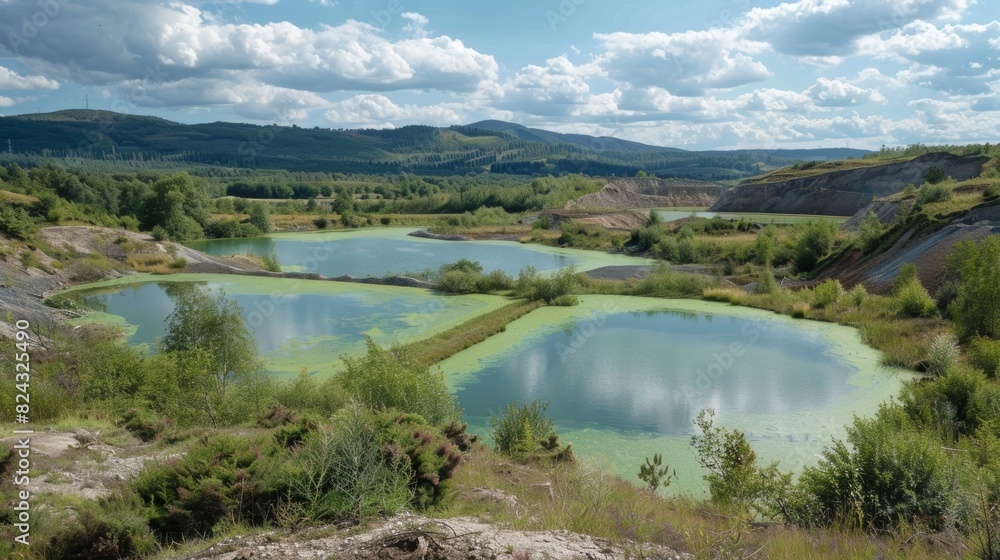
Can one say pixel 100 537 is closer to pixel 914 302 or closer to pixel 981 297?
pixel 981 297

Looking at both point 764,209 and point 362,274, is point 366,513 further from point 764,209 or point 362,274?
point 764,209

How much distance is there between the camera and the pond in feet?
53.5

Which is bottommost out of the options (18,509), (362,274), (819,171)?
(362,274)

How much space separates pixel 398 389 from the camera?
14789 mm

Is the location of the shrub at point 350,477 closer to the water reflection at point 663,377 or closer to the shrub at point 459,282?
the water reflection at point 663,377

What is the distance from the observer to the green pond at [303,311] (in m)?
26.4

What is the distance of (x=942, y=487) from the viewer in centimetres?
819

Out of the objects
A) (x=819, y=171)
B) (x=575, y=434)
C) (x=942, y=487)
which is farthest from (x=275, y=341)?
(x=819, y=171)

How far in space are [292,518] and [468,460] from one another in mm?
4444

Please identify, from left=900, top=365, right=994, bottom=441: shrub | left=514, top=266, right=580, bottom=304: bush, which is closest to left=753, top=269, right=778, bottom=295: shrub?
left=514, top=266, right=580, bottom=304: bush

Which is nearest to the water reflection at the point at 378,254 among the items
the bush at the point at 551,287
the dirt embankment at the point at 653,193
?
the bush at the point at 551,287

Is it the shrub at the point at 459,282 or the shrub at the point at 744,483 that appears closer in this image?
the shrub at the point at 744,483

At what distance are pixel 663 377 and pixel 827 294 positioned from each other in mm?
15349

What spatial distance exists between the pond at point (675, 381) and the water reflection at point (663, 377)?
0.14 ft
